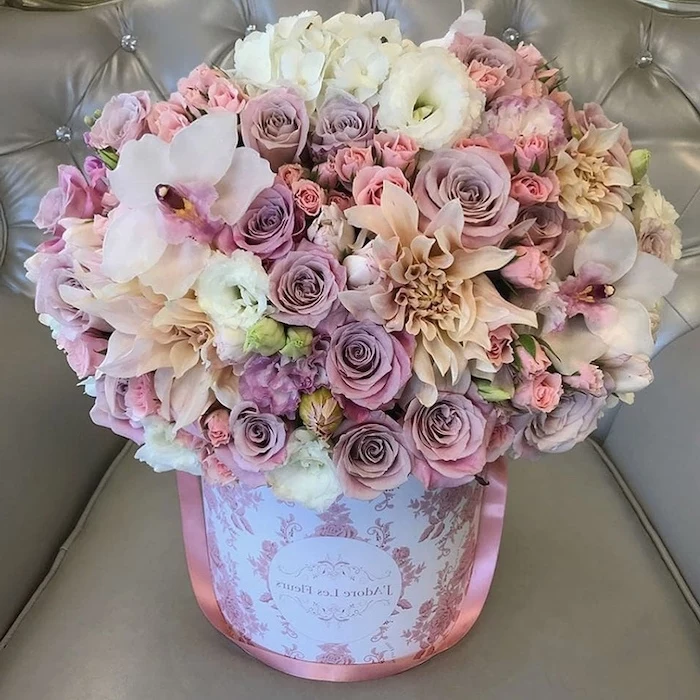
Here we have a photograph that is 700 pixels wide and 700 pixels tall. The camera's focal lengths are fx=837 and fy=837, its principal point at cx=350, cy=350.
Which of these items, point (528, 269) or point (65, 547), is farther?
point (65, 547)

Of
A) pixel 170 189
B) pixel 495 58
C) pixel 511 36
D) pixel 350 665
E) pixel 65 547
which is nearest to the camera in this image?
pixel 170 189

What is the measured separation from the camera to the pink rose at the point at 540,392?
510mm

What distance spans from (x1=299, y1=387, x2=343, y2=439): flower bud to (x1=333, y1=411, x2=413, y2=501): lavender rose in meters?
0.01

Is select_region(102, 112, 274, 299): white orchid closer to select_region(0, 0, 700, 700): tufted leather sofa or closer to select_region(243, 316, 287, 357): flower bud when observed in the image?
select_region(243, 316, 287, 357): flower bud

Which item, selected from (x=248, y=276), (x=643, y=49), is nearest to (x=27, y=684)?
(x=248, y=276)

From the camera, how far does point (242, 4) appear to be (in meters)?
1.12

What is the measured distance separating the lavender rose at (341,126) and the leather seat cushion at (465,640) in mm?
464

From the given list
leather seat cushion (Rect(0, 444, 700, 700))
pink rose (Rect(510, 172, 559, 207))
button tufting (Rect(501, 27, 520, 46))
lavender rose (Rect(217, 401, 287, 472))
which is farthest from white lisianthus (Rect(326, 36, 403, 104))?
button tufting (Rect(501, 27, 520, 46))

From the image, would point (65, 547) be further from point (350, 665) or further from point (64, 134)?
point (64, 134)

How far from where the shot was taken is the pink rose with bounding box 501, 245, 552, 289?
1.61 ft

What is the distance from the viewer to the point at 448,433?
1.67 ft

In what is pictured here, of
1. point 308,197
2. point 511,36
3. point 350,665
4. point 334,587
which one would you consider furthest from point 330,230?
point 511,36

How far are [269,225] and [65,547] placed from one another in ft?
1.81

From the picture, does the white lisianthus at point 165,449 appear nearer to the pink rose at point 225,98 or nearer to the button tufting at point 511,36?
the pink rose at point 225,98
